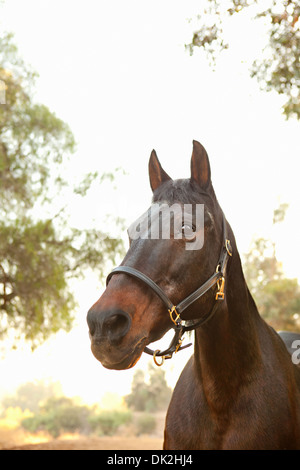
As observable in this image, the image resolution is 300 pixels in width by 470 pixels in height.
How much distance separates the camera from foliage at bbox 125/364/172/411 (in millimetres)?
32375

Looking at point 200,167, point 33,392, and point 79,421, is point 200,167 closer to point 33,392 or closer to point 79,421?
point 79,421

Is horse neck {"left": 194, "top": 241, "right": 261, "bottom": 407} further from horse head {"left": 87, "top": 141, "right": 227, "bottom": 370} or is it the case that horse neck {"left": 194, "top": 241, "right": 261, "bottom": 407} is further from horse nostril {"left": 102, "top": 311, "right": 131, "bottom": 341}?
horse nostril {"left": 102, "top": 311, "right": 131, "bottom": 341}

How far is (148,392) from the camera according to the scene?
107 feet

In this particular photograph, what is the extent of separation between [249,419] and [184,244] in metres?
1.22

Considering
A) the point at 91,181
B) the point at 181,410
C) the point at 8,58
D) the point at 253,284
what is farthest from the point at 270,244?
the point at 181,410

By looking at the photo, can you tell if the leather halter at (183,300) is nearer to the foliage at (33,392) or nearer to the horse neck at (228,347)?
the horse neck at (228,347)

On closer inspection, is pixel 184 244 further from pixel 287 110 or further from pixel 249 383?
pixel 287 110

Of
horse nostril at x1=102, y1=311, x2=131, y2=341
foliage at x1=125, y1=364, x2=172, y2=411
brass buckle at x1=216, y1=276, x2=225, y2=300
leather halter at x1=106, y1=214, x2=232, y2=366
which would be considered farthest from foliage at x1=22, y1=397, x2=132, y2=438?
horse nostril at x1=102, y1=311, x2=131, y2=341

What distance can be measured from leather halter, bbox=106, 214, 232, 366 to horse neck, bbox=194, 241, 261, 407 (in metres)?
0.15

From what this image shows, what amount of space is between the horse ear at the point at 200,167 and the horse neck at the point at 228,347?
583 mm

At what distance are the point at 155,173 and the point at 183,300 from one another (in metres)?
1.17

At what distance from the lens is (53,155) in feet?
54.1

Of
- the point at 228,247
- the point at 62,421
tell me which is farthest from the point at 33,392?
the point at 228,247

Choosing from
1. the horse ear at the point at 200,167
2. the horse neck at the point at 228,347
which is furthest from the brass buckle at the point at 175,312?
the horse ear at the point at 200,167
